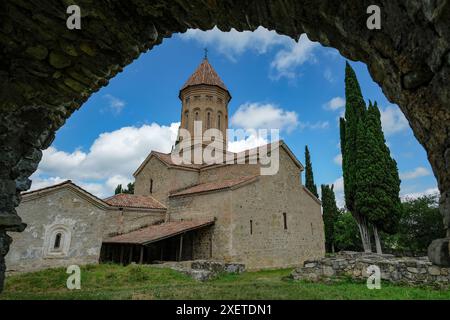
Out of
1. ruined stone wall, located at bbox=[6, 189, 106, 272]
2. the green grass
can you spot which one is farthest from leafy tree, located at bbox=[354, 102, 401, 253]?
ruined stone wall, located at bbox=[6, 189, 106, 272]

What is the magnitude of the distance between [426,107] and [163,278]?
9.37 meters

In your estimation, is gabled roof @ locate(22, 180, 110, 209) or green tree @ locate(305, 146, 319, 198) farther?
green tree @ locate(305, 146, 319, 198)

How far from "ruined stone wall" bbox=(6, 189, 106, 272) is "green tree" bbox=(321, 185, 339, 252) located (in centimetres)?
2160

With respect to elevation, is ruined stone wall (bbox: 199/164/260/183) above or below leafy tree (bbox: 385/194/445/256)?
above

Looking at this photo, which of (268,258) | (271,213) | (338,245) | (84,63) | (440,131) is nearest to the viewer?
(440,131)

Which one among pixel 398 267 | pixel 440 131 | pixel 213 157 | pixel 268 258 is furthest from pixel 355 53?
pixel 213 157

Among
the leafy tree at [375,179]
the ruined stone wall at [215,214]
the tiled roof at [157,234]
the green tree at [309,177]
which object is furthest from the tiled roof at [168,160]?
the green tree at [309,177]

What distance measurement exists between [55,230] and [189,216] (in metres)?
6.80

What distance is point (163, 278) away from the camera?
9.27m

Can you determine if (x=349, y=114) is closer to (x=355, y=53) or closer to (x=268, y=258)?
(x=268, y=258)

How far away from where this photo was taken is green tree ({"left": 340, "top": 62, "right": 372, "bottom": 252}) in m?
16.6

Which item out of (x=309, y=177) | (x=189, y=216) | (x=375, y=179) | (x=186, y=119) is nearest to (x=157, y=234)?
(x=189, y=216)

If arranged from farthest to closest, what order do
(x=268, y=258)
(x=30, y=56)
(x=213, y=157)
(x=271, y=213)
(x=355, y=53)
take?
(x=213, y=157), (x=271, y=213), (x=268, y=258), (x=30, y=56), (x=355, y=53)

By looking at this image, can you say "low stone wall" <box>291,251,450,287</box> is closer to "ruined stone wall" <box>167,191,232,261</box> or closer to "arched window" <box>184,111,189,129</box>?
"ruined stone wall" <box>167,191,232,261</box>
